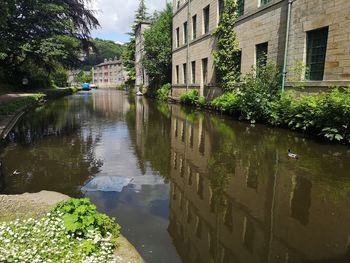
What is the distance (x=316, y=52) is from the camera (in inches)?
505

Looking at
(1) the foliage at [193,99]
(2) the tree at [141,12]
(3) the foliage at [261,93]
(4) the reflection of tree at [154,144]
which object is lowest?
(4) the reflection of tree at [154,144]

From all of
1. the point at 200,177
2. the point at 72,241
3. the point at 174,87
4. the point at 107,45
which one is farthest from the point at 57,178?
the point at 107,45

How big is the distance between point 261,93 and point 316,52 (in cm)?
269

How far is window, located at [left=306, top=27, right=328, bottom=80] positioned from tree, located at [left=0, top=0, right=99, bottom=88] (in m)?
22.7

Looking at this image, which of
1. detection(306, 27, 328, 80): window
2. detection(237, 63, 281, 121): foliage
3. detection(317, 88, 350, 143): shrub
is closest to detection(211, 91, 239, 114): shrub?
detection(237, 63, 281, 121): foliage

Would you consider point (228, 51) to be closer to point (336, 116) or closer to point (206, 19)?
point (206, 19)

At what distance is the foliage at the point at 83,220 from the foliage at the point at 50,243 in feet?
0.12

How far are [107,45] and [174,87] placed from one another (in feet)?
393

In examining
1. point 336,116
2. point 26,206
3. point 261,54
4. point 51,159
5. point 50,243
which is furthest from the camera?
point 261,54

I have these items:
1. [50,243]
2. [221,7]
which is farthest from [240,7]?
[50,243]

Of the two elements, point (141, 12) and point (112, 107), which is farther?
point (141, 12)

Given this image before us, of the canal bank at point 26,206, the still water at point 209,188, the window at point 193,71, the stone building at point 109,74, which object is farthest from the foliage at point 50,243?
the stone building at point 109,74

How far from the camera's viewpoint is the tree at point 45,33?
2820cm

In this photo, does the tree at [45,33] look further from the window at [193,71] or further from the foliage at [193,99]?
the foliage at [193,99]
